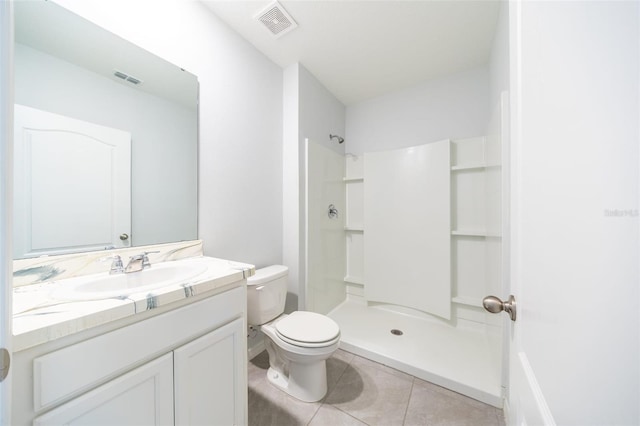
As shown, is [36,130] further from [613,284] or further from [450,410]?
[450,410]

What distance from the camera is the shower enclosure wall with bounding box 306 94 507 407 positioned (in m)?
1.67

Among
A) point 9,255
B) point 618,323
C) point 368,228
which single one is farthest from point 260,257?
point 618,323

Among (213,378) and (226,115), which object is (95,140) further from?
(213,378)

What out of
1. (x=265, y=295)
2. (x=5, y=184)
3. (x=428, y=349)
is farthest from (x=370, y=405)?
(x=5, y=184)

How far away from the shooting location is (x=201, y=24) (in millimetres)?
1381

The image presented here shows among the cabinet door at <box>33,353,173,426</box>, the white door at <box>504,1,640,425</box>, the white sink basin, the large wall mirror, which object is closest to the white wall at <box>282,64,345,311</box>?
the large wall mirror

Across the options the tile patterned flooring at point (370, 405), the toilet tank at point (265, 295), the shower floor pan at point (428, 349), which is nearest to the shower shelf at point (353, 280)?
the shower floor pan at point (428, 349)

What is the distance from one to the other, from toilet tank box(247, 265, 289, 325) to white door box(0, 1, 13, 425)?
1.11 m

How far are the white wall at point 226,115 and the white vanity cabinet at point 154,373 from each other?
2.09 ft

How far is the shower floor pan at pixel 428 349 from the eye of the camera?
1.39 metres

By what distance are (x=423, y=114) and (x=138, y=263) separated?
8.55 feet

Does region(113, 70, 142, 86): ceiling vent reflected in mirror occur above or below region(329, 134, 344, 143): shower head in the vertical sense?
below

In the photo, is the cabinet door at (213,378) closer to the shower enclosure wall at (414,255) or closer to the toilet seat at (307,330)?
the toilet seat at (307,330)

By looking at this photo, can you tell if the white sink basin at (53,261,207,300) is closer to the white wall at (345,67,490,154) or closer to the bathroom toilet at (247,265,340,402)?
the bathroom toilet at (247,265,340,402)
